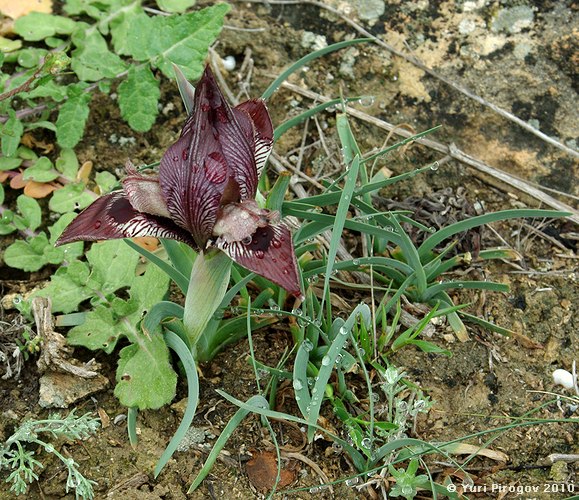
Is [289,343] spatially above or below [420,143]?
below

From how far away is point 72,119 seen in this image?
2463mm

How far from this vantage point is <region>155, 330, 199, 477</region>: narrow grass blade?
5.69ft

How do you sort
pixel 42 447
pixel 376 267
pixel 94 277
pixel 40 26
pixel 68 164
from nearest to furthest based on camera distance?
pixel 42 447 → pixel 94 277 → pixel 376 267 → pixel 68 164 → pixel 40 26

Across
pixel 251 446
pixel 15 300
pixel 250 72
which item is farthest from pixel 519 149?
pixel 15 300

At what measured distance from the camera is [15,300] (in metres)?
2.16

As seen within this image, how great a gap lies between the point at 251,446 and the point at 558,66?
1870 mm

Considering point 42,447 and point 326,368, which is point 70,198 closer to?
point 42,447

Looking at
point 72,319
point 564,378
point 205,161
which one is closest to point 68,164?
point 72,319

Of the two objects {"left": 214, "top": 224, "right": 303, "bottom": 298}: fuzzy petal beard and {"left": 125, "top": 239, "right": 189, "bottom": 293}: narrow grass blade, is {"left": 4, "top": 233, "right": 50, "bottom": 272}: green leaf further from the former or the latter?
{"left": 214, "top": 224, "right": 303, "bottom": 298}: fuzzy petal beard

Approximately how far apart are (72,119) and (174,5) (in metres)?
0.67

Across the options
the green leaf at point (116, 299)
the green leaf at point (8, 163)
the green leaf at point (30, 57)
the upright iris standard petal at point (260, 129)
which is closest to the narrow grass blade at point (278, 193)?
the upright iris standard petal at point (260, 129)

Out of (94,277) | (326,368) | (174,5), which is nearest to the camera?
(326,368)

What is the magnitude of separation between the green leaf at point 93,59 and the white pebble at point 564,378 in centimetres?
170

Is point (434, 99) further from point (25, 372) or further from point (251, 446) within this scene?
point (25, 372)
